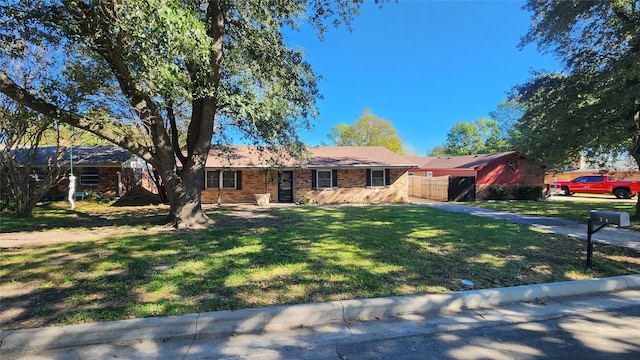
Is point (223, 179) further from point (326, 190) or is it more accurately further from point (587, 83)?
point (587, 83)

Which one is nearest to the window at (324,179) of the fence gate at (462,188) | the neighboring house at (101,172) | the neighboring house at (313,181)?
the neighboring house at (313,181)

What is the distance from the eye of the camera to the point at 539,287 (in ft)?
15.3

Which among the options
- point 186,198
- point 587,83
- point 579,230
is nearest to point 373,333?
point 186,198

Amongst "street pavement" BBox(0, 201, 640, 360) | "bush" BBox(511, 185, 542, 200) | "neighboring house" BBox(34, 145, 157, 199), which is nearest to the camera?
"street pavement" BBox(0, 201, 640, 360)

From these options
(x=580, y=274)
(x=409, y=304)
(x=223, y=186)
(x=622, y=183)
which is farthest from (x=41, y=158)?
(x=622, y=183)

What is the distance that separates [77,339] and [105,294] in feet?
3.53

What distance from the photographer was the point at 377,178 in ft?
65.9

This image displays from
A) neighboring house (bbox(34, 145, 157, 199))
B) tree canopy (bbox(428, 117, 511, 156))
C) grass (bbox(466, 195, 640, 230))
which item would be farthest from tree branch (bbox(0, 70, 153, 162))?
tree canopy (bbox(428, 117, 511, 156))

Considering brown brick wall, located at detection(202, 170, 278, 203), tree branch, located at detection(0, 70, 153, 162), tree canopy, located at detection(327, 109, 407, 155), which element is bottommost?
brown brick wall, located at detection(202, 170, 278, 203)

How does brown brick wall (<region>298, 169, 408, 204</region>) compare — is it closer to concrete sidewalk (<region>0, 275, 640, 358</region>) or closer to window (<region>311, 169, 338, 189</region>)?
window (<region>311, 169, 338, 189</region>)

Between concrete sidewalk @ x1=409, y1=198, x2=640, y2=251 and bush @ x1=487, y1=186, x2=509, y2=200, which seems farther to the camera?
bush @ x1=487, y1=186, x2=509, y2=200

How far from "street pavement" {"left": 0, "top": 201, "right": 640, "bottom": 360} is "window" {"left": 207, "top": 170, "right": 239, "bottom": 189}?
16.1m

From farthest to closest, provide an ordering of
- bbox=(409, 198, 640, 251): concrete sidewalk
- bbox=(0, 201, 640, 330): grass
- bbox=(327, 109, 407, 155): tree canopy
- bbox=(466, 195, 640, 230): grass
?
bbox=(327, 109, 407, 155): tree canopy, bbox=(466, 195, 640, 230): grass, bbox=(409, 198, 640, 251): concrete sidewalk, bbox=(0, 201, 640, 330): grass

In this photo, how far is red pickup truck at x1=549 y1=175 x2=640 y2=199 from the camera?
22.9 meters
